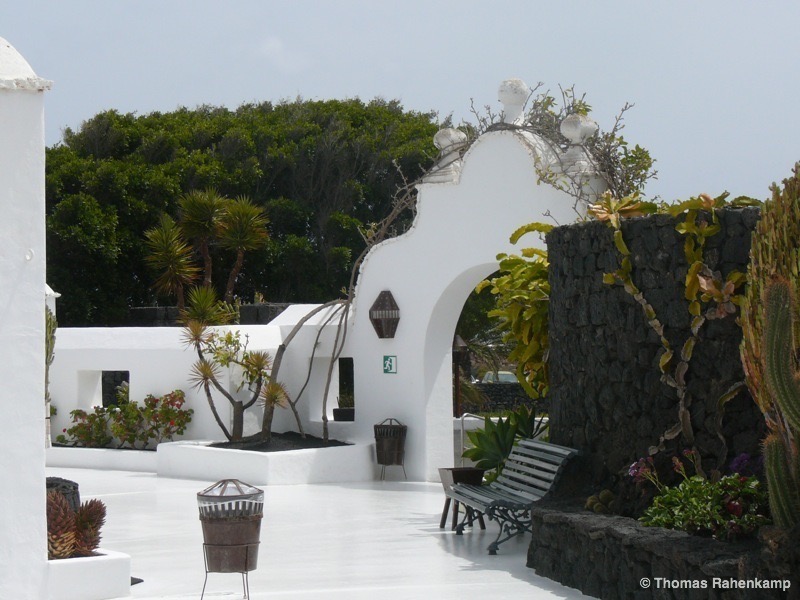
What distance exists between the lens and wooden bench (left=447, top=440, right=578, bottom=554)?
9570 mm

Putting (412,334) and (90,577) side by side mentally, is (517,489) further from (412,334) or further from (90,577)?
(412,334)

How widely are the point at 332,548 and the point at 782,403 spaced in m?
5.00

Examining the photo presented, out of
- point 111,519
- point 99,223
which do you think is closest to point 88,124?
point 99,223

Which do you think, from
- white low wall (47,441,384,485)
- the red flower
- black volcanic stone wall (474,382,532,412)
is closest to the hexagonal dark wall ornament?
white low wall (47,441,384,485)

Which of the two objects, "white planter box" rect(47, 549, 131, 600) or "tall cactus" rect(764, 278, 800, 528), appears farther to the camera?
"white planter box" rect(47, 549, 131, 600)

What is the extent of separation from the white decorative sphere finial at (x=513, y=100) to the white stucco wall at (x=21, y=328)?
23.3 feet

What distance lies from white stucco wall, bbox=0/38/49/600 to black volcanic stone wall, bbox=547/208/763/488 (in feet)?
14.3

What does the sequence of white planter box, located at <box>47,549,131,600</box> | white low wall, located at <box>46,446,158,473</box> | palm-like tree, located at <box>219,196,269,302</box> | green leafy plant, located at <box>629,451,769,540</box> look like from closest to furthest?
green leafy plant, located at <box>629,451,769,540</box>
white planter box, located at <box>47,549,131,600</box>
white low wall, located at <box>46,446,158,473</box>
palm-like tree, located at <box>219,196,269,302</box>

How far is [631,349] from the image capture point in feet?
29.3

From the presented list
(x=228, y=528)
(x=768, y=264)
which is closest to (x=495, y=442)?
(x=228, y=528)

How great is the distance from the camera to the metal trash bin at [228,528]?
24.4 feet

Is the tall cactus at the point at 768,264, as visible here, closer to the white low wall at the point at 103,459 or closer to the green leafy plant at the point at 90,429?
the white low wall at the point at 103,459

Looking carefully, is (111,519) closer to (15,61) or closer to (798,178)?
(15,61)

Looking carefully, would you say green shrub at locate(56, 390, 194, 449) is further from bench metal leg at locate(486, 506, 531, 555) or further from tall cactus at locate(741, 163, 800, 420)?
tall cactus at locate(741, 163, 800, 420)
